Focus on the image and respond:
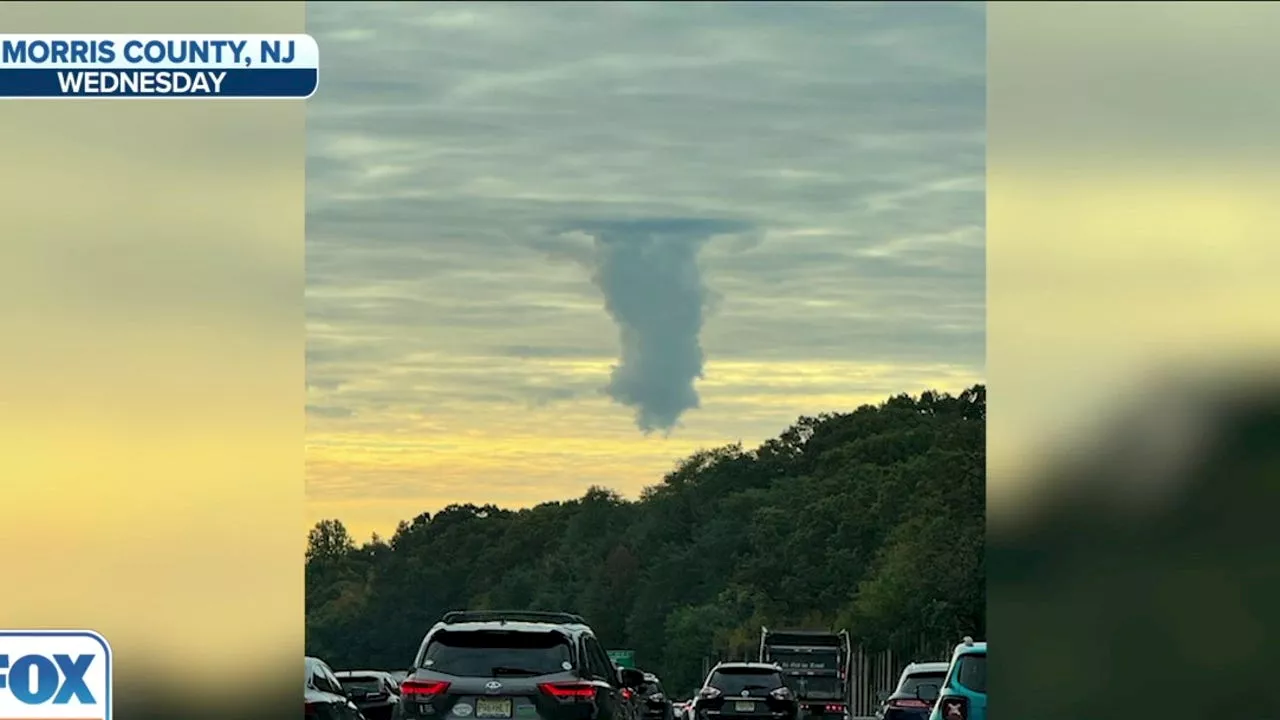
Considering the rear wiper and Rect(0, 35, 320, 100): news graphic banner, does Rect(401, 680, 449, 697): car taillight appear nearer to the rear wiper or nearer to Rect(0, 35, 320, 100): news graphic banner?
the rear wiper

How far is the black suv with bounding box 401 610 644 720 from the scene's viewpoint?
68.0 feet

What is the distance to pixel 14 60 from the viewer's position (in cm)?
1167

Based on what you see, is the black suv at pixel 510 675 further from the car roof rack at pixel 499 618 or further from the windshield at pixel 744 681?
the windshield at pixel 744 681

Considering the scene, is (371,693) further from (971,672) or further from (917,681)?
(971,672)

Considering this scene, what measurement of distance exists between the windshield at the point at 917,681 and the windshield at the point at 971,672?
6.42 m

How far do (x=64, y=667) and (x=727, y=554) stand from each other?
127561 millimetres

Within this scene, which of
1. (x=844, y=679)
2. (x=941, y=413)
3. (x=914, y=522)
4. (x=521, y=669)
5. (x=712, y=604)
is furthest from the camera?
(x=712, y=604)

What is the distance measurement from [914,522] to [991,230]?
95940 millimetres

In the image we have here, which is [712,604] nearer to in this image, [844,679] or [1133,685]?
[844,679]

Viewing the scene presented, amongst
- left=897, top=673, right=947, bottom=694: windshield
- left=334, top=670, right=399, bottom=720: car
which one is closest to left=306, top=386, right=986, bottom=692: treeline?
left=334, top=670, right=399, bottom=720: car

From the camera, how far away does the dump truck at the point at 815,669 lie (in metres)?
57.7

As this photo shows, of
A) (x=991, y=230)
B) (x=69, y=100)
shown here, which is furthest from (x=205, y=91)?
(x=991, y=230)

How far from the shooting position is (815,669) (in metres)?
59.2

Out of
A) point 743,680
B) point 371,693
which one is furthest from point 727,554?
point 371,693
